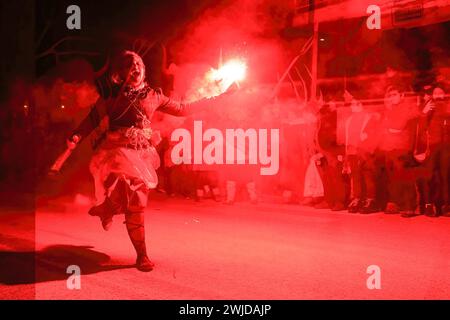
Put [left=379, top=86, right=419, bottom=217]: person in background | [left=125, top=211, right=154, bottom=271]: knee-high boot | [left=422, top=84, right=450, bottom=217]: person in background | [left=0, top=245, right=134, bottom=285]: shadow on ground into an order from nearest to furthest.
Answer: [left=0, top=245, right=134, bottom=285]: shadow on ground, [left=125, top=211, right=154, bottom=271]: knee-high boot, [left=422, top=84, right=450, bottom=217]: person in background, [left=379, top=86, right=419, bottom=217]: person in background

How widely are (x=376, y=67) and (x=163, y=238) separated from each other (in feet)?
19.0

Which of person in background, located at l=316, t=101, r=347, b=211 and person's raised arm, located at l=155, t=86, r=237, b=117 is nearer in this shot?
person's raised arm, located at l=155, t=86, r=237, b=117

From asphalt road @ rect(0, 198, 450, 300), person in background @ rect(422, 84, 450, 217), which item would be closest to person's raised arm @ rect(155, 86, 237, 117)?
asphalt road @ rect(0, 198, 450, 300)

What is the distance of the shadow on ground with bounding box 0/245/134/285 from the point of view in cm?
446

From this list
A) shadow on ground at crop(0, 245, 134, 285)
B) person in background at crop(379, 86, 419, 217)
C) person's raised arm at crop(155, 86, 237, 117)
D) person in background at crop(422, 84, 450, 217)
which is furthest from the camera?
person in background at crop(379, 86, 419, 217)

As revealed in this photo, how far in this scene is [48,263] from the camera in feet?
16.6

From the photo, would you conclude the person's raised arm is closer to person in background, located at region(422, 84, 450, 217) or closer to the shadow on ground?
the shadow on ground

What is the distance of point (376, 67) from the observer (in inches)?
389

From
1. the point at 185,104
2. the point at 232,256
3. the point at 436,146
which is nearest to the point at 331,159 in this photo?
the point at 436,146

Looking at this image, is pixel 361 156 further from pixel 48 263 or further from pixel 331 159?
pixel 48 263

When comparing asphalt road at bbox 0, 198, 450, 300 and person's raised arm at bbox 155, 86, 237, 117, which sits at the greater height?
person's raised arm at bbox 155, 86, 237, 117

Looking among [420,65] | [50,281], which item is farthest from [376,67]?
[50,281]

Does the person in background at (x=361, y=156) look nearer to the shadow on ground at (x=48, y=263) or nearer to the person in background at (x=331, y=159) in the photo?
the person in background at (x=331, y=159)
